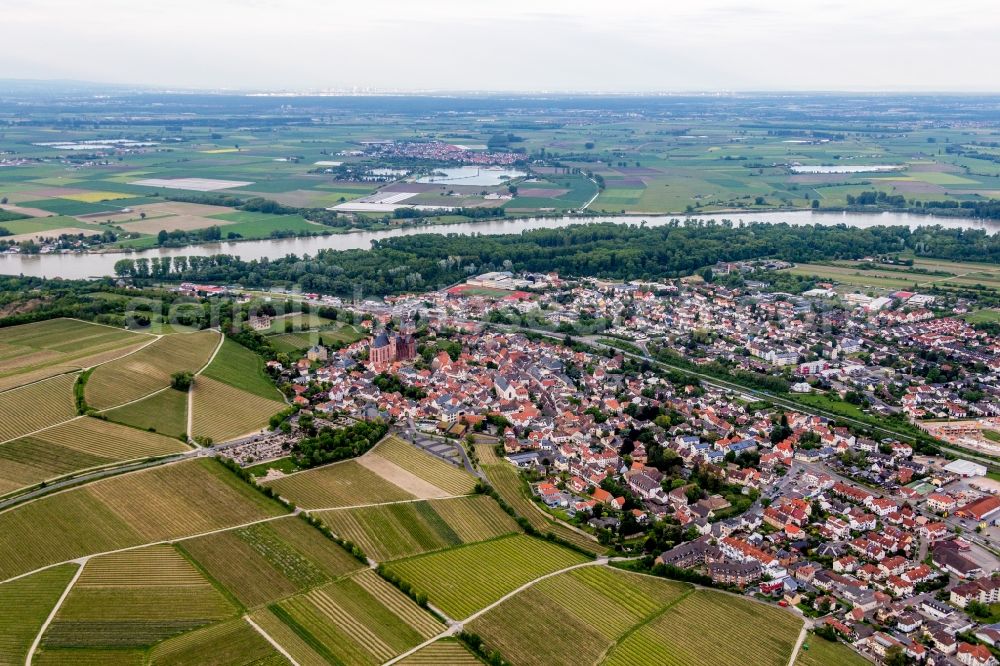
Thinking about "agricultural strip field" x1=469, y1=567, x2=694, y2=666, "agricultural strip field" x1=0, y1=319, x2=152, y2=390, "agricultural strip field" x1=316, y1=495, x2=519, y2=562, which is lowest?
"agricultural strip field" x1=469, y1=567, x2=694, y2=666

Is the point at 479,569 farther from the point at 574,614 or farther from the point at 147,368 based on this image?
the point at 147,368

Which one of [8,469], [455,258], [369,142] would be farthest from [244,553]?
[369,142]

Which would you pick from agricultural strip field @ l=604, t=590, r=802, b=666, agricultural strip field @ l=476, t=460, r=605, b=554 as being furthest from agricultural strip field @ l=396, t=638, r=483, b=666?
agricultural strip field @ l=476, t=460, r=605, b=554

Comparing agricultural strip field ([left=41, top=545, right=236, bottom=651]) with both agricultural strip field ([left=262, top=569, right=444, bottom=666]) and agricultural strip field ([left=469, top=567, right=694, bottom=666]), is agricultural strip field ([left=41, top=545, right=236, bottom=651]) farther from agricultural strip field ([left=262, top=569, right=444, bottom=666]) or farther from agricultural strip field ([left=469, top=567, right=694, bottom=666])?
agricultural strip field ([left=469, top=567, right=694, bottom=666])

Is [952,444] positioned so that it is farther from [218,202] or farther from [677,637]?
[218,202]

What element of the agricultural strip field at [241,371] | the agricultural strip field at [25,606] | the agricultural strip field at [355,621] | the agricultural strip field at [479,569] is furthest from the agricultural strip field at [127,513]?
the agricultural strip field at [241,371]

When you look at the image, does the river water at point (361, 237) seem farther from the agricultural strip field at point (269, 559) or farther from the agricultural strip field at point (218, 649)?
the agricultural strip field at point (218, 649)
